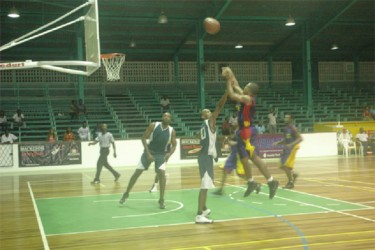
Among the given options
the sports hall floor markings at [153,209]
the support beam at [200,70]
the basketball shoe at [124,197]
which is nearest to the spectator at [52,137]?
the support beam at [200,70]

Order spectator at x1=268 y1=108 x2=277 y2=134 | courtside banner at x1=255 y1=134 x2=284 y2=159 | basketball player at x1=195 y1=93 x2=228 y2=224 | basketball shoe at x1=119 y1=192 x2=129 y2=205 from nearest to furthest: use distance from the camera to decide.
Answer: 1. basketball player at x1=195 y1=93 x2=228 y2=224
2. basketball shoe at x1=119 y1=192 x2=129 y2=205
3. courtside banner at x1=255 y1=134 x2=284 y2=159
4. spectator at x1=268 y1=108 x2=277 y2=134

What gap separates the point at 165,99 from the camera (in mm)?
26016

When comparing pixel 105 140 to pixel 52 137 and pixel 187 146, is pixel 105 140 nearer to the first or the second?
pixel 52 137

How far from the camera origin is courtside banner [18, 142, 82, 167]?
19.7m

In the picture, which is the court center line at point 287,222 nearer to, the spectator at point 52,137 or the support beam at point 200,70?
the spectator at point 52,137

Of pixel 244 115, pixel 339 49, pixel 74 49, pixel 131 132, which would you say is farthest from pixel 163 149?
pixel 339 49

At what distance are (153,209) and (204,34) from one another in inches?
697

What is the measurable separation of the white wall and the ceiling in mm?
7016

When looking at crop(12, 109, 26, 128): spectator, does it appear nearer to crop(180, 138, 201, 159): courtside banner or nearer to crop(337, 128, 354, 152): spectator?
crop(180, 138, 201, 159): courtside banner

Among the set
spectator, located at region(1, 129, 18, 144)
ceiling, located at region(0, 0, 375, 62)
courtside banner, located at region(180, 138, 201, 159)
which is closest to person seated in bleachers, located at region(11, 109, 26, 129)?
spectator, located at region(1, 129, 18, 144)

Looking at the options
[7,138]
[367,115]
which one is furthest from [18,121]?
[367,115]

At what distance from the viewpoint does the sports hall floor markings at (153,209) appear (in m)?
7.70

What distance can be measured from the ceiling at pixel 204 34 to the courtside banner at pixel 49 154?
21.6 ft

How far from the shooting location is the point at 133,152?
21203 mm
